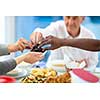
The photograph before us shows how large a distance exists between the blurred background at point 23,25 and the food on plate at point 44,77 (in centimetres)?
17

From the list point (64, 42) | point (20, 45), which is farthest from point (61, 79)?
point (20, 45)

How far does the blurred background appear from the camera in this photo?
1.24m

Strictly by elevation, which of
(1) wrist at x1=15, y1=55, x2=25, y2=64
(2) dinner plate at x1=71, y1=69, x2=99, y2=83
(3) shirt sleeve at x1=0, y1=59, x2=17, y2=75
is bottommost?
(2) dinner plate at x1=71, y1=69, x2=99, y2=83

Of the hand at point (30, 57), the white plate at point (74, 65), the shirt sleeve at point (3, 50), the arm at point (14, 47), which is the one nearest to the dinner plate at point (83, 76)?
the white plate at point (74, 65)

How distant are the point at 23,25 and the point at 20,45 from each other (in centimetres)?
13

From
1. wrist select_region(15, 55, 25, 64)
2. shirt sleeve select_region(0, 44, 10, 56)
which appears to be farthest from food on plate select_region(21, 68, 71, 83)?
shirt sleeve select_region(0, 44, 10, 56)

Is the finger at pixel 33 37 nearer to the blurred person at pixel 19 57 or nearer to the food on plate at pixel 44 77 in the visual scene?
the blurred person at pixel 19 57

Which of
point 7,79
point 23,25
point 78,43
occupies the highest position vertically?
point 23,25

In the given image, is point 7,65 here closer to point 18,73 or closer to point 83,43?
point 18,73

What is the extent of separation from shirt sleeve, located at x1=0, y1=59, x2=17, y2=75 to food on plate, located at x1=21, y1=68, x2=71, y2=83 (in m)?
0.11

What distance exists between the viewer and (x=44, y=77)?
1251mm

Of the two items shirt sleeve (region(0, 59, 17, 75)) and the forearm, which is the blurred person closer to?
shirt sleeve (region(0, 59, 17, 75))

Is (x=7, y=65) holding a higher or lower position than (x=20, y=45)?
lower
